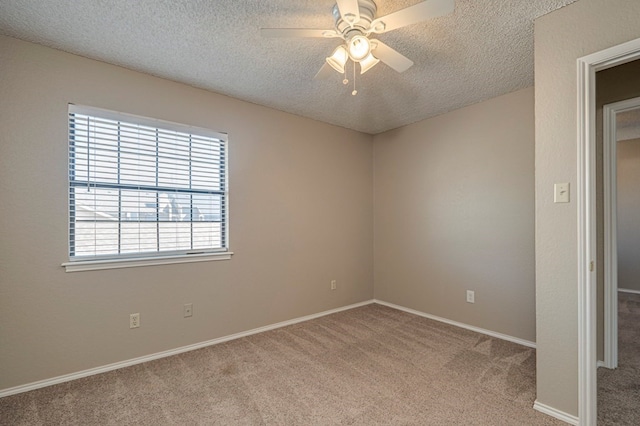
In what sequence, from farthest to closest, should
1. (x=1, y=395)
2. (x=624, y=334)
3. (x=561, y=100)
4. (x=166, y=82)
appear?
(x=624, y=334)
(x=166, y=82)
(x=1, y=395)
(x=561, y=100)

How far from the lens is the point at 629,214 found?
516cm

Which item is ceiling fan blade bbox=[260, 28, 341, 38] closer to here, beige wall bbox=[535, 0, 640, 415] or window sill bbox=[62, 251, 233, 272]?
beige wall bbox=[535, 0, 640, 415]

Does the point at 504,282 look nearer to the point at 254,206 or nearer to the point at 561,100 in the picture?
the point at 561,100

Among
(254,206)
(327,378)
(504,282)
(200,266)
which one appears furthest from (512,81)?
(200,266)

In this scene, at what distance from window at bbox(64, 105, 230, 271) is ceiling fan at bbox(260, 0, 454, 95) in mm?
1591

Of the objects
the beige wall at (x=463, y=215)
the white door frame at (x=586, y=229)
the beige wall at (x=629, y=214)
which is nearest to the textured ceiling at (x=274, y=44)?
the beige wall at (x=463, y=215)

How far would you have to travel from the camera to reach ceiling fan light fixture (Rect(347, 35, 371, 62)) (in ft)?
5.36

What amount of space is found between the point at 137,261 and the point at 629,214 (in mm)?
7342

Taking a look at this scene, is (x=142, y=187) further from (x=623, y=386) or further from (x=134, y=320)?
(x=623, y=386)

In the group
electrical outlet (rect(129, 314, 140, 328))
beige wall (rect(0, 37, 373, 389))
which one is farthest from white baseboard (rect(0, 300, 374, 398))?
electrical outlet (rect(129, 314, 140, 328))

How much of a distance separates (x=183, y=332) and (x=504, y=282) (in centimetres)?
312

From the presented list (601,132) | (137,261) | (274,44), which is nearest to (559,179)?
(601,132)

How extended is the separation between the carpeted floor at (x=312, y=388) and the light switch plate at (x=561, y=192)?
1298 millimetres

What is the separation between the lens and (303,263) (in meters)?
3.57
